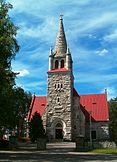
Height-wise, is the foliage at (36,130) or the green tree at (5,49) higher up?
the green tree at (5,49)

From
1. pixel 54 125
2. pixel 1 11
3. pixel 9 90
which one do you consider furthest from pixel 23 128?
pixel 1 11

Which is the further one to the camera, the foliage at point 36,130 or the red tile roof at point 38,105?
the red tile roof at point 38,105

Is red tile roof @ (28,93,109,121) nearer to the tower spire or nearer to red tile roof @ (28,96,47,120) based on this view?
red tile roof @ (28,96,47,120)

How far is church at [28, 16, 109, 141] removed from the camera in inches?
2340

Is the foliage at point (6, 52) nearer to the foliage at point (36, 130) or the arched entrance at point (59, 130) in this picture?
the foliage at point (36, 130)

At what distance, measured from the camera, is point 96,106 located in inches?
2635

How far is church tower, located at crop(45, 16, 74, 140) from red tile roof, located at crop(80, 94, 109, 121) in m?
7.23

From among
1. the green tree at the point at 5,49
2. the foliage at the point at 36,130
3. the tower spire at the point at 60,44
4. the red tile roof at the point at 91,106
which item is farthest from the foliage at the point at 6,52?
the red tile roof at the point at 91,106

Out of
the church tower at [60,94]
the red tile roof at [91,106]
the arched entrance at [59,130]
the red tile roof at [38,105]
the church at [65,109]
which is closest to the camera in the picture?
the church tower at [60,94]

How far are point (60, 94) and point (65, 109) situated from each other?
315cm

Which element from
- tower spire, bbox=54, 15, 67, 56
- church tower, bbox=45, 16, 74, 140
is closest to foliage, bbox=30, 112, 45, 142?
church tower, bbox=45, 16, 74, 140

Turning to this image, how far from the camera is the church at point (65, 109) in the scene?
59.4 meters

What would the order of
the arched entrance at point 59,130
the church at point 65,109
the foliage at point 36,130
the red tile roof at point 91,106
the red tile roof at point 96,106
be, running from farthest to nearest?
the red tile roof at point 91,106, the red tile roof at point 96,106, the arched entrance at point 59,130, the church at point 65,109, the foliage at point 36,130

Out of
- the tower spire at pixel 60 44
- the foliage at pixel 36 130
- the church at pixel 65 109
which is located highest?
the tower spire at pixel 60 44
